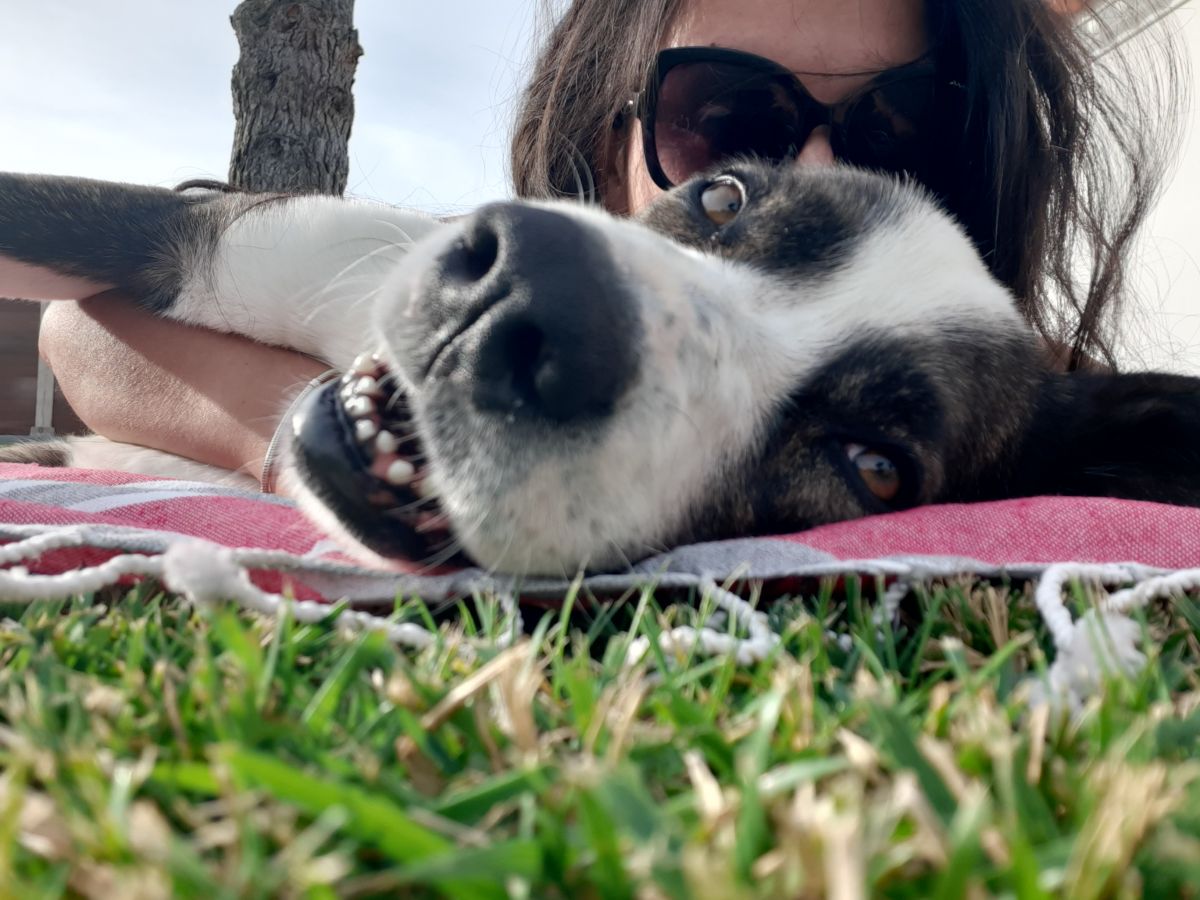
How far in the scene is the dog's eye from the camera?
1.98 m

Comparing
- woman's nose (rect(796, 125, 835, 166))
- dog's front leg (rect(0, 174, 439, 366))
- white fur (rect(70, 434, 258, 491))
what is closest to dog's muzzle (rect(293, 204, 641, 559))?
dog's front leg (rect(0, 174, 439, 366))

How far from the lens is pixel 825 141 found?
8.81ft

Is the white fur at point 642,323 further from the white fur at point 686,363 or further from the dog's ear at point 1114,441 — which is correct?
the dog's ear at point 1114,441

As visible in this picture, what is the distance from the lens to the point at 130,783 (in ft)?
1.60

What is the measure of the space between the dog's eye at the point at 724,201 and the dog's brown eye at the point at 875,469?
55 cm

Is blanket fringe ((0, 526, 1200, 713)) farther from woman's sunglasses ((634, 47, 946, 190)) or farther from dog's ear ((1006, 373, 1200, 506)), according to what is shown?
woman's sunglasses ((634, 47, 946, 190))

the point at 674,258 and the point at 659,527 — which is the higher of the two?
the point at 674,258

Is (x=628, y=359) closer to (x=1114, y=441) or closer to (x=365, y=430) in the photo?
(x=365, y=430)

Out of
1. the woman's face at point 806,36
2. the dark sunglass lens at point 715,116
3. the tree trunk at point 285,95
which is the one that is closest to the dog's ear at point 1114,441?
the dark sunglass lens at point 715,116

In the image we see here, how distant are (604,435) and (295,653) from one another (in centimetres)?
56

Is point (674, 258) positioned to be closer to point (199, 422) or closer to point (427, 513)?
point (427, 513)

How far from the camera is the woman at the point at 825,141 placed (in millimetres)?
2344

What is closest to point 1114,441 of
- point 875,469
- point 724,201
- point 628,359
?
point 875,469

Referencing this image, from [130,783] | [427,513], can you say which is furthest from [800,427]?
[130,783]
